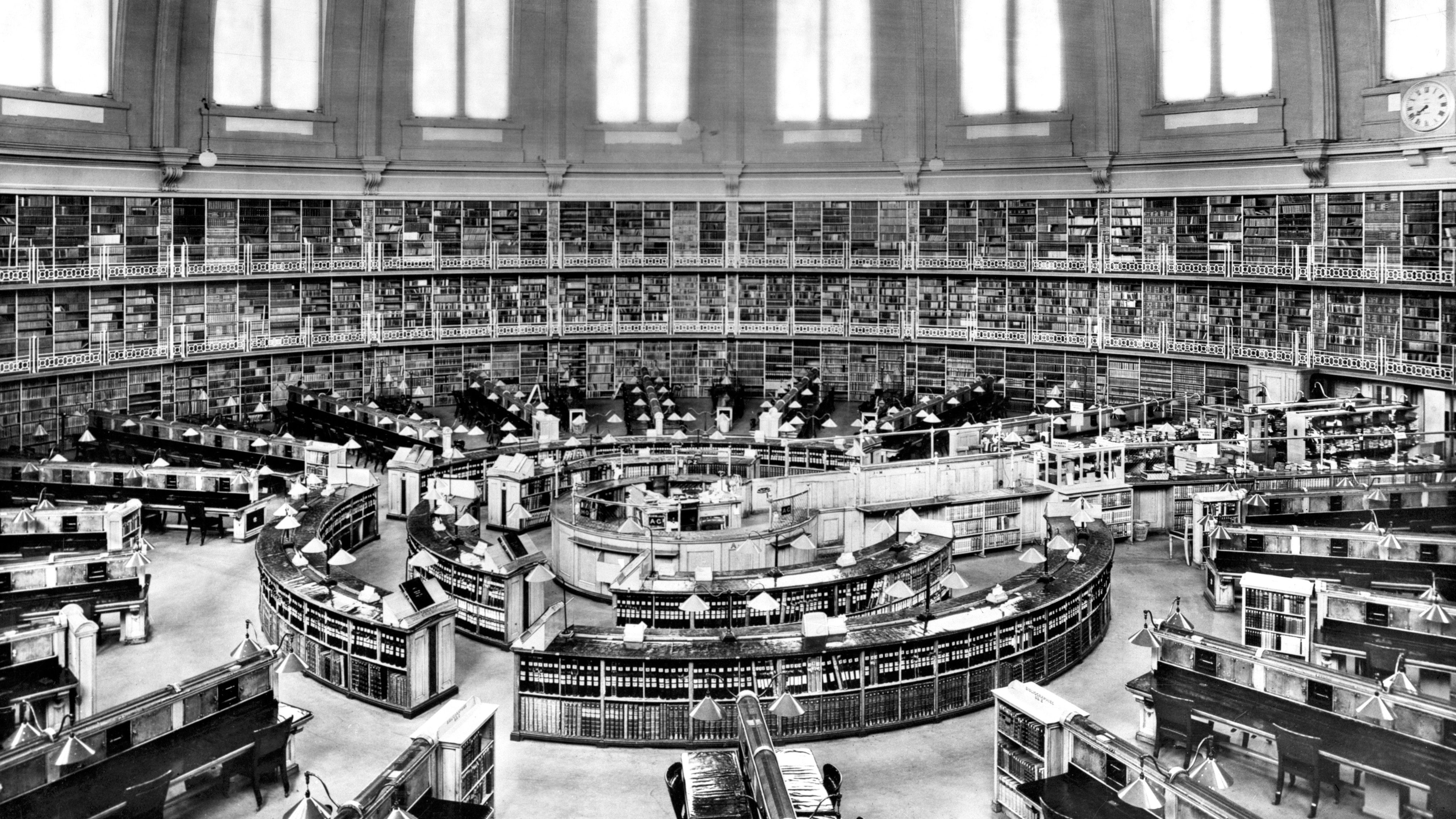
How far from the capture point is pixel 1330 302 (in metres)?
22.0

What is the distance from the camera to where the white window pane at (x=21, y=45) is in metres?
21.7

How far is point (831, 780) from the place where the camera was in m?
8.85

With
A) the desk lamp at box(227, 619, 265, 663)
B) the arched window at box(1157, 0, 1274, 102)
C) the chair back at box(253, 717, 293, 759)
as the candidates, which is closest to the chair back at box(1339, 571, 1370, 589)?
the chair back at box(253, 717, 293, 759)

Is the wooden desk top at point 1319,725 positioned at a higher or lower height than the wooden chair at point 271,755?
higher

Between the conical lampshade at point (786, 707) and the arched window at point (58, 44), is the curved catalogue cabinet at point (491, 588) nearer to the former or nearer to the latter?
the conical lampshade at point (786, 707)

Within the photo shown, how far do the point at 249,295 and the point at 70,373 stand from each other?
13.1 feet

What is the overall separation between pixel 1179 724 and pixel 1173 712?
4.2 inches

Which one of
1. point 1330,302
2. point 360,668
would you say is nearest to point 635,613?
point 360,668

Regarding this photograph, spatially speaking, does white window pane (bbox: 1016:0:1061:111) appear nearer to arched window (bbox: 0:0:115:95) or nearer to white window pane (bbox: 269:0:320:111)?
white window pane (bbox: 269:0:320:111)

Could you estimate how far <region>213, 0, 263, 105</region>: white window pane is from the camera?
2472cm

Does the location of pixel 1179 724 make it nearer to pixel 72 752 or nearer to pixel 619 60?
pixel 72 752

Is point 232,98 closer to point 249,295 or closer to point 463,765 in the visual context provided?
point 249,295

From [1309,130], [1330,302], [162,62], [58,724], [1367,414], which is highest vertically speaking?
[162,62]

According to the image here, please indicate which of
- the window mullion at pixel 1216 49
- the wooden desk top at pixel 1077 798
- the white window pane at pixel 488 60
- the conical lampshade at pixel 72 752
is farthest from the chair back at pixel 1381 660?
the white window pane at pixel 488 60
